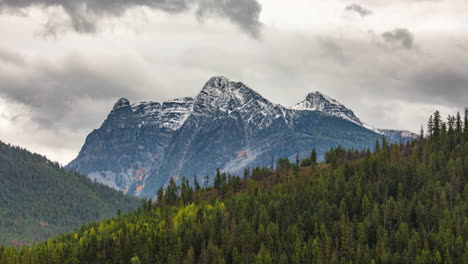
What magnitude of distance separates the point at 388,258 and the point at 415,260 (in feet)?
27.1

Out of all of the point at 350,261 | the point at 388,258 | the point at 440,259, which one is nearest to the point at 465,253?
the point at 440,259

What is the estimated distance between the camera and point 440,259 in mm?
191625

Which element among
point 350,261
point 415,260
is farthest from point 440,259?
point 350,261

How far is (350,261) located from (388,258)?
12.7 metres

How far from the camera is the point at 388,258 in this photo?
19988cm

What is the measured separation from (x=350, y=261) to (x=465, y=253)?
35538 mm

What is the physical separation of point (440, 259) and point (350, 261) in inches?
1066

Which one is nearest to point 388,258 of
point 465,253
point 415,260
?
point 415,260

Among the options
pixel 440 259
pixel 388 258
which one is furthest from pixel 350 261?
pixel 440 259

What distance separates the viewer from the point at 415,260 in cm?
19775

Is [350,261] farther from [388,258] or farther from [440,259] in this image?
[440,259]

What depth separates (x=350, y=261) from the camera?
19762cm

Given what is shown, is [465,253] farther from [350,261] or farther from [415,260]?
[350,261]

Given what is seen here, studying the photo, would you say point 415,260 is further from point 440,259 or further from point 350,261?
point 350,261
